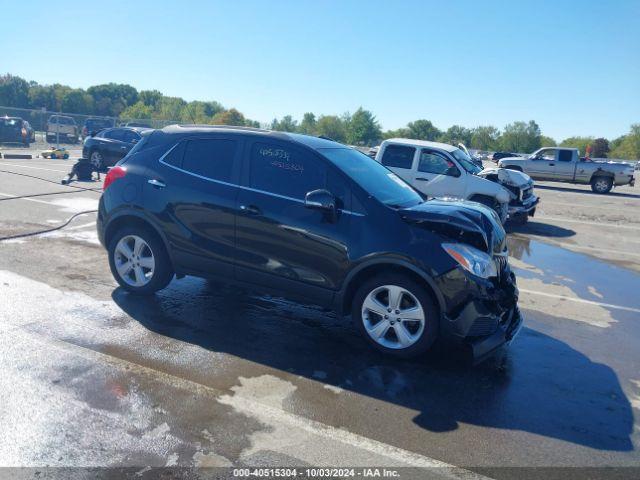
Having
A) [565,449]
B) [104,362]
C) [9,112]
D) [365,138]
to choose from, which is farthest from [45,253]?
[365,138]

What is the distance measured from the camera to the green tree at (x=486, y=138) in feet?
404

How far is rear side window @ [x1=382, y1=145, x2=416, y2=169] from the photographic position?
1184cm

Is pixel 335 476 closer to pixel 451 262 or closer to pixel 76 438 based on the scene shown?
pixel 76 438

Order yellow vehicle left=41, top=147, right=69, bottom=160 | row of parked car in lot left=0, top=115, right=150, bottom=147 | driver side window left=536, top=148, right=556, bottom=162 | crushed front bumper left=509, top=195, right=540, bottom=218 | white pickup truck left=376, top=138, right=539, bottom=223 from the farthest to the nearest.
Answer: row of parked car in lot left=0, top=115, right=150, bottom=147 < driver side window left=536, top=148, right=556, bottom=162 < yellow vehicle left=41, top=147, right=69, bottom=160 < crushed front bumper left=509, top=195, right=540, bottom=218 < white pickup truck left=376, top=138, right=539, bottom=223

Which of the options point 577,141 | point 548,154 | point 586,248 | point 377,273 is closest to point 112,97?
point 577,141

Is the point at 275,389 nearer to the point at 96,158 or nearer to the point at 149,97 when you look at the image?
the point at 96,158

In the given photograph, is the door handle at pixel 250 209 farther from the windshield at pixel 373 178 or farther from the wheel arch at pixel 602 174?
the wheel arch at pixel 602 174

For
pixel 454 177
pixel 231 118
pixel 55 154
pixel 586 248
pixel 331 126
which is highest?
pixel 331 126

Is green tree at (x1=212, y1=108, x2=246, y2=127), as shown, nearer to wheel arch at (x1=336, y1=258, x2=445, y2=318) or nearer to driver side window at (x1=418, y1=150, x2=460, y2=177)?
driver side window at (x1=418, y1=150, x2=460, y2=177)

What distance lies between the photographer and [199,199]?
507 cm

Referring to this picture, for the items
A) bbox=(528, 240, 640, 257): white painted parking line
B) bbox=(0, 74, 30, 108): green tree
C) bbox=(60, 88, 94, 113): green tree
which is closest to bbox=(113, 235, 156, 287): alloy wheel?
bbox=(528, 240, 640, 257): white painted parking line

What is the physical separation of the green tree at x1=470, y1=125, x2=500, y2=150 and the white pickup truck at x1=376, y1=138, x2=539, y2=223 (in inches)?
4561

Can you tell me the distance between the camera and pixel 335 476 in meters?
2.89

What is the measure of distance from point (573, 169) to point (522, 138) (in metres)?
104
